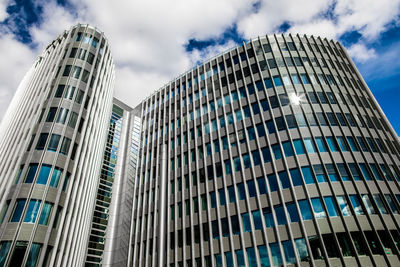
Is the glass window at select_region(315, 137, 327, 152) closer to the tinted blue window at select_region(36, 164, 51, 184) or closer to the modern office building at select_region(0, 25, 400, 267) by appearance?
the modern office building at select_region(0, 25, 400, 267)

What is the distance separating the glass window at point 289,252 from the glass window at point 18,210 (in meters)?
24.1

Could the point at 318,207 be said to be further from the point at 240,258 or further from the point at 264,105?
the point at 264,105

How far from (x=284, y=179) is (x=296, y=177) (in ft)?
4.25

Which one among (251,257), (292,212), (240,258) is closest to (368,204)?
(292,212)

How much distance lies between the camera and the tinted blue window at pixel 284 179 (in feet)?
92.0

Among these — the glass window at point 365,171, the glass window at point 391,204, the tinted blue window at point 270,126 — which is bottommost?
the glass window at point 391,204

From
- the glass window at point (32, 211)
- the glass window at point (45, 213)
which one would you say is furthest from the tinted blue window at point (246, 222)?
the glass window at point (32, 211)

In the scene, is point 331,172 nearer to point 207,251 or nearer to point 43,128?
point 207,251

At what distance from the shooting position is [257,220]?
28219 millimetres

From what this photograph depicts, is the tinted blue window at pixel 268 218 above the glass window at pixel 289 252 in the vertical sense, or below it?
above

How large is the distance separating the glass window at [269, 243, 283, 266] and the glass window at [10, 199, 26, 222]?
23295 mm

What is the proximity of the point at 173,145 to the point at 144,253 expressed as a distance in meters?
16.7

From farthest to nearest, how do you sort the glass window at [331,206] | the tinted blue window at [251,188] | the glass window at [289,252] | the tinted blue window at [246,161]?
the tinted blue window at [246,161]
the tinted blue window at [251,188]
the glass window at [331,206]
the glass window at [289,252]

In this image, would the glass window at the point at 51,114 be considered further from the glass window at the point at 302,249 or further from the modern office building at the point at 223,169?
the glass window at the point at 302,249
